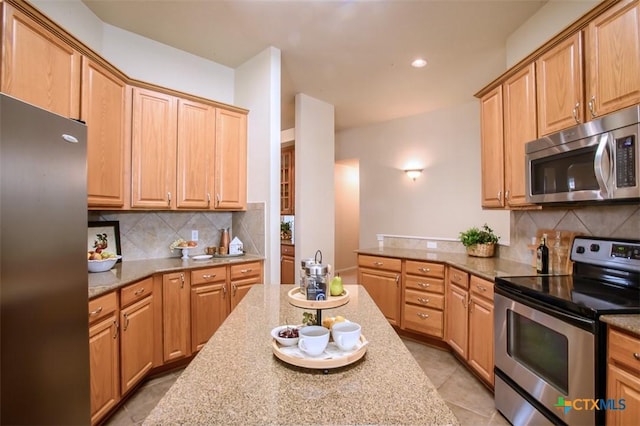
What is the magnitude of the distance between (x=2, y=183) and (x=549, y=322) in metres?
2.52

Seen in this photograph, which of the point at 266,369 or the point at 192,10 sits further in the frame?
the point at 192,10

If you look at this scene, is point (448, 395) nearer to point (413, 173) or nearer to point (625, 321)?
point (625, 321)

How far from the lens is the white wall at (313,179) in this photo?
12.8ft

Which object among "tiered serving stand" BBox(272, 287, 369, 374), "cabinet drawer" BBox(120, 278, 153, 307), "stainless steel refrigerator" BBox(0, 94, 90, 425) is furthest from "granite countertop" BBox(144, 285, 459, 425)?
"cabinet drawer" BBox(120, 278, 153, 307)

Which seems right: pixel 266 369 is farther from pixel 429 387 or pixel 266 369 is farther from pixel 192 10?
pixel 192 10

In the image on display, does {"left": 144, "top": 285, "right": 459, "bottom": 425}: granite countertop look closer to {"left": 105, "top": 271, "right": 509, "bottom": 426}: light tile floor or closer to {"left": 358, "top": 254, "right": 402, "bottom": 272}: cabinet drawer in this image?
{"left": 105, "top": 271, "right": 509, "bottom": 426}: light tile floor

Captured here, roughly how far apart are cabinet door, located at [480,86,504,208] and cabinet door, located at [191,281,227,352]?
2.53 meters

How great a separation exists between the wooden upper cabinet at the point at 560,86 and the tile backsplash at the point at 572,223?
1.99ft

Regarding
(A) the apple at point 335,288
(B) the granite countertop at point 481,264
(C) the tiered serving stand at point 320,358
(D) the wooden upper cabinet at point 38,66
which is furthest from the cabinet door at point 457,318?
(D) the wooden upper cabinet at point 38,66

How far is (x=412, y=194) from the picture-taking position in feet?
16.3

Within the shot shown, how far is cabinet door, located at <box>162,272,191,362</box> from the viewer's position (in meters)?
2.45

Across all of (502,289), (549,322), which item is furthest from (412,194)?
(549,322)

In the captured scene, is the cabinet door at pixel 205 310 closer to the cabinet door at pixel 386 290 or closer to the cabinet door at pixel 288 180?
the cabinet door at pixel 386 290

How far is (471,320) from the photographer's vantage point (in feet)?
8.15
